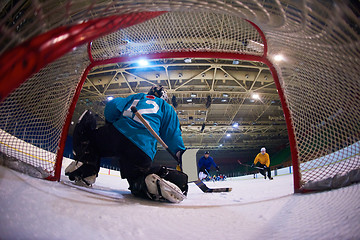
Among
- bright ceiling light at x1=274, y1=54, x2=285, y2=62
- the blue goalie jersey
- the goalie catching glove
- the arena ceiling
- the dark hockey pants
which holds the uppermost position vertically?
the arena ceiling

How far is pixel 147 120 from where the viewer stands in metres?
1.37

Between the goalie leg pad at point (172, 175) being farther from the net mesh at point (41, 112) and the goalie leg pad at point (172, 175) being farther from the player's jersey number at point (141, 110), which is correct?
the net mesh at point (41, 112)

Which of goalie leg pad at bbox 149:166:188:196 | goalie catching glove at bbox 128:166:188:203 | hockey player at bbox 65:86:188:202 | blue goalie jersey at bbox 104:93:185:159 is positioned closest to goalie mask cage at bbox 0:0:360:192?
hockey player at bbox 65:86:188:202

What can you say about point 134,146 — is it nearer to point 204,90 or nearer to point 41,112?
point 41,112

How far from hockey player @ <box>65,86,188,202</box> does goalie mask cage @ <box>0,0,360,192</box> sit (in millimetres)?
325

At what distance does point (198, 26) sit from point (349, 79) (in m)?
1.38

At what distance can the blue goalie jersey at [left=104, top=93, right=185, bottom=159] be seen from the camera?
4.28ft

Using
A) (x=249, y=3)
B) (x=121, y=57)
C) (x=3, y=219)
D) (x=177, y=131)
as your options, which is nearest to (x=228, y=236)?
(x=3, y=219)

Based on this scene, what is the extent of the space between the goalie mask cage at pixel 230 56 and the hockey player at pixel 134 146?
33 cm

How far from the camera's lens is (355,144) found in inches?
46.1

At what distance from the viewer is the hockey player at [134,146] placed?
1.20 metres

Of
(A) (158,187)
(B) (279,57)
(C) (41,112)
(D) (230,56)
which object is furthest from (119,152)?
(B) (279,57)

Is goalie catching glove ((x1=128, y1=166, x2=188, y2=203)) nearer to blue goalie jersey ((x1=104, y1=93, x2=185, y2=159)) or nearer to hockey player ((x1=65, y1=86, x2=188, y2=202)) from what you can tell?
hockey player ((x1=65, y1=86, x2=188, y2=202))

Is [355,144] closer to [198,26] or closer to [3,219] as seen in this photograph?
[198,26]
